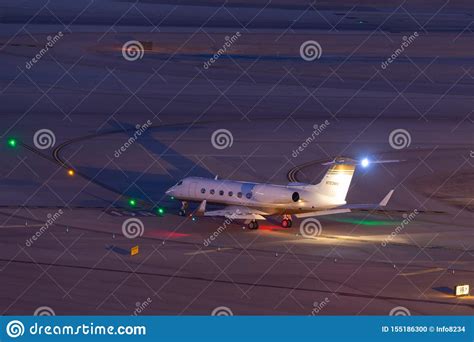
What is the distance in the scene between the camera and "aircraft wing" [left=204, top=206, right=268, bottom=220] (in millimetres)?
68000

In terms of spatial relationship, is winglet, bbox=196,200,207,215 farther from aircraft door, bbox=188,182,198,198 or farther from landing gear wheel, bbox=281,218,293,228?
landing gear wheel, bbox=281,218,293,228

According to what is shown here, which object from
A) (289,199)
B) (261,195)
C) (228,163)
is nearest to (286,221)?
(289,199)

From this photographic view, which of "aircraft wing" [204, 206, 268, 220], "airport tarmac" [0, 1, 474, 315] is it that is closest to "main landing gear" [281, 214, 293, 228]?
"airport tarmac" [0, 1, 474, 315]

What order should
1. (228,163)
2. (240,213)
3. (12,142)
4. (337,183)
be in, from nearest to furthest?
(337,183), (240,213), (228,163), (12,142)

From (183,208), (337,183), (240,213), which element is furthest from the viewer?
(183,208)

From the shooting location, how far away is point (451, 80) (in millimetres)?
130625

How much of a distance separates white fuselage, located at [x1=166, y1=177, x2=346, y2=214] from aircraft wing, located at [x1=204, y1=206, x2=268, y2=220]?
29 centimetres

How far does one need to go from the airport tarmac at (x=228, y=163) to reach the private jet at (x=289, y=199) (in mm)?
1009

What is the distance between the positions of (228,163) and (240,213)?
61.9 ft

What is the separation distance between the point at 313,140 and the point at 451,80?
38.8m

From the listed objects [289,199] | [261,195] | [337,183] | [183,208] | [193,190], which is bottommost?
[289,199]

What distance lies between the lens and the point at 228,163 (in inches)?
3425

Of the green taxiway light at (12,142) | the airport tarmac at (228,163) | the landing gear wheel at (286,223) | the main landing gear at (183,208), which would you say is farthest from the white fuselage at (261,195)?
the green taxiway light at (12,142)

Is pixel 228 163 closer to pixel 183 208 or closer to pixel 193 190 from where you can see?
pixel 183 208
